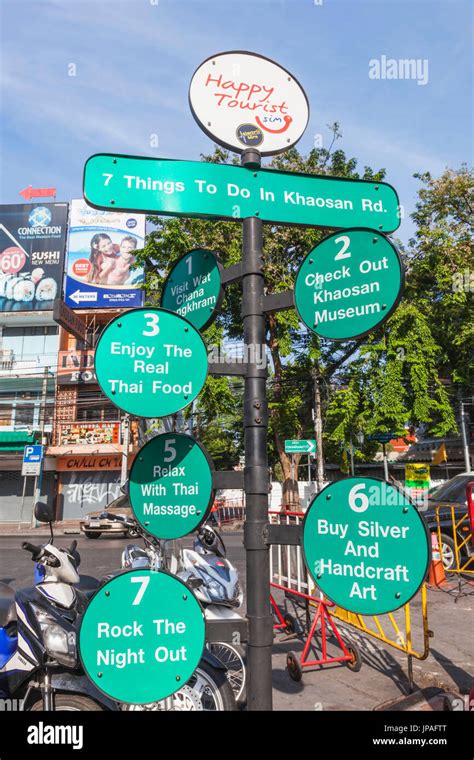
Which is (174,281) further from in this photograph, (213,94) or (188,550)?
(188,550)

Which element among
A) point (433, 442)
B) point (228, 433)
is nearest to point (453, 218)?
point (228, 433)

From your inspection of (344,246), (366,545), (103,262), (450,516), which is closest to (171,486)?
(366,545)

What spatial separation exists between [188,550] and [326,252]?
330 centimetres

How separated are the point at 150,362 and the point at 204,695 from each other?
233 centimetres

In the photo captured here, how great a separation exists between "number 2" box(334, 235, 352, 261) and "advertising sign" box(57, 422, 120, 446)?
2403cm

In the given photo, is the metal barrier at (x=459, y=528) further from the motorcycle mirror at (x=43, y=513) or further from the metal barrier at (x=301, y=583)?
the motorcycle mirror at (x=43, y=513)

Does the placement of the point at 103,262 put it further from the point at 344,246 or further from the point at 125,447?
the point at 344,246

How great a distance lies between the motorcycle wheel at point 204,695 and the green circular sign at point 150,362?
6.51 ft

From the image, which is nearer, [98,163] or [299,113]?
[98,163]

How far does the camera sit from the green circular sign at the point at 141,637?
1832mm

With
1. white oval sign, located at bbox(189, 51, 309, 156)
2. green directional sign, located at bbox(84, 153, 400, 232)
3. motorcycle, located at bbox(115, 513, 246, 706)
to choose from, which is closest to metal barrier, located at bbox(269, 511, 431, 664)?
motorcycle, located at bbox(115, 513, 246, 706)

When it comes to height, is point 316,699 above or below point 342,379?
below

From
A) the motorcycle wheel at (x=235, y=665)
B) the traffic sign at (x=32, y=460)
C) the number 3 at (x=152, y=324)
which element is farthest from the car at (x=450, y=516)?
the traffic sign at (x=32, y=460)

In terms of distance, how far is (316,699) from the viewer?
4.37 metres
